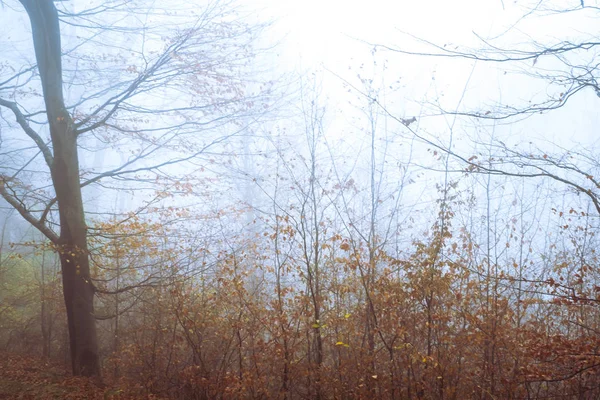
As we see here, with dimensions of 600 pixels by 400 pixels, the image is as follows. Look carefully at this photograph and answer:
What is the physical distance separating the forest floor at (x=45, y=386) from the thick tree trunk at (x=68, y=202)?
502 mm

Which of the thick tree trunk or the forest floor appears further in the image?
the thick tree trunk

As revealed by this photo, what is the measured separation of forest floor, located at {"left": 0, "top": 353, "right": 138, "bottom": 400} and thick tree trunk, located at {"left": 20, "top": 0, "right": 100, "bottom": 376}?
50cm

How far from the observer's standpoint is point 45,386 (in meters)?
6.29

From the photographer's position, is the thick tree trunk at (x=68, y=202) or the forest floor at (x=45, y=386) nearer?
the forest floor at (x=45, y=386)

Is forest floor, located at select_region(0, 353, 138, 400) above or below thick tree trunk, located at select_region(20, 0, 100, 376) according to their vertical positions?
below

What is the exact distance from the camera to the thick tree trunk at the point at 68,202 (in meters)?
7.32

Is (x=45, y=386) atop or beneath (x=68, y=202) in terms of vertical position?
beneath

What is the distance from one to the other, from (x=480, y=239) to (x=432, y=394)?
11.5 ft

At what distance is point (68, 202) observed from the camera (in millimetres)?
7590

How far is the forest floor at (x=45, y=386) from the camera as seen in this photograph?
5871 millimetres

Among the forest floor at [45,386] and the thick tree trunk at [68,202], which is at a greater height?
the thick tree trunk at [68,202]

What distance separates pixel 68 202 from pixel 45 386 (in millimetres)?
2931

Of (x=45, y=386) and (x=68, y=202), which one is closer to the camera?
(x=45, y=386)

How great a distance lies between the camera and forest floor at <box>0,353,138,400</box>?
19.3ft
